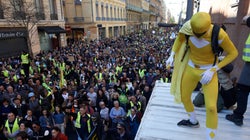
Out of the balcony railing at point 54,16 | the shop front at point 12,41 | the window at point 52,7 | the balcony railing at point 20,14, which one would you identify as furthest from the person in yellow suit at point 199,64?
the window at point 52,7

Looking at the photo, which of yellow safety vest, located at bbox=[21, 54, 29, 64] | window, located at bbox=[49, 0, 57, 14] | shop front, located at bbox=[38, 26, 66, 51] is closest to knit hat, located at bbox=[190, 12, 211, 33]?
yellow safety vest, located at bbox=[21, 54, 29, 64]

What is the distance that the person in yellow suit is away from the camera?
2621mm

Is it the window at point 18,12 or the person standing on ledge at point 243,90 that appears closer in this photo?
the person standing on ledge at point 243,90

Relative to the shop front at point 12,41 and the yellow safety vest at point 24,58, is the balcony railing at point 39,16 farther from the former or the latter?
the yellow safety vest at point 24,58

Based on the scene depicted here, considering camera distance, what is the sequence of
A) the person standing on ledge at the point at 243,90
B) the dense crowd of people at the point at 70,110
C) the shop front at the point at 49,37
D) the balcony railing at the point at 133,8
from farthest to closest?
1. the balcony railing at the point at 133,8
2. the shop front at the point at 49,37
3. the dense crowd of people at the point at 70,110
4. the person standing on ledge at the point at 243,90

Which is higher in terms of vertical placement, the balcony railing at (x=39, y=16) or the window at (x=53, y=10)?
the window at (x=53, y=10)

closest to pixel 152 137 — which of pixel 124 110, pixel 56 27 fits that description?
pixel 124 110

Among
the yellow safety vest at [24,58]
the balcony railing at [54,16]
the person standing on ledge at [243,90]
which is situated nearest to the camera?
the person standing on ledge at [243,90]

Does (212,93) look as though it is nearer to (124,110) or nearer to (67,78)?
(124,110)

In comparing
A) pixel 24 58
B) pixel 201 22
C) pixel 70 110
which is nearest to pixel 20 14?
pixel 24 58

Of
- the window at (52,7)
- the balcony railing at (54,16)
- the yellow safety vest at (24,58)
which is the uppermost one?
the window at (52,7)

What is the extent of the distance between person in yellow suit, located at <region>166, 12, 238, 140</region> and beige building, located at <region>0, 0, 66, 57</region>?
11.7 m

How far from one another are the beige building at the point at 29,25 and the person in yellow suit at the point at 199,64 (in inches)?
459

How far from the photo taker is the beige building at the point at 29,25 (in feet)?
43.3
